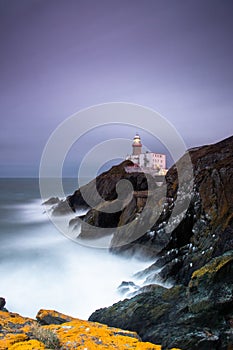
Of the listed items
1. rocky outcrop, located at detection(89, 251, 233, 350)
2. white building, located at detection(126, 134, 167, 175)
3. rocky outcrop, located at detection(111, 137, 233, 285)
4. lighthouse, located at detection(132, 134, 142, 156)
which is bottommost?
rocky outcrop, located at detection(89, 251, 233, 350)

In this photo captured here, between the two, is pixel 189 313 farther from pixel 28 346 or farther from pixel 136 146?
pixel 136 146

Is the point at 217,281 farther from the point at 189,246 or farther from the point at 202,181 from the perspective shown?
the point at 202,181

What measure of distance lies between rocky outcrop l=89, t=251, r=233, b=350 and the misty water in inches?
155

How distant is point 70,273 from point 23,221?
1892cm

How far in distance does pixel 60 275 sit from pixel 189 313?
997 centimetres

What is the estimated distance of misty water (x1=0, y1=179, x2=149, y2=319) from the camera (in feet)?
36.2

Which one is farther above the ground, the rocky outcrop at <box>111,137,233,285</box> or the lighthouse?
the lighthouse

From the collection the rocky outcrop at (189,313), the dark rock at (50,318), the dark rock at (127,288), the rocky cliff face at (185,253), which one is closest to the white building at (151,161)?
the rocky cliff face at (185,253)

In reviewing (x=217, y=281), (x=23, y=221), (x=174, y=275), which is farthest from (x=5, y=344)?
(x=23, y=221)

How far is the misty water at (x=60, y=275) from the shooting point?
36.2 ft

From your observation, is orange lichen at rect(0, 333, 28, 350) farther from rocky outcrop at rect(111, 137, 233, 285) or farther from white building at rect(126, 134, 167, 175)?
white building at rect(126, 134, 167, 175)

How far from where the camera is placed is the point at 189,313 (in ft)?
Answer: 19.8

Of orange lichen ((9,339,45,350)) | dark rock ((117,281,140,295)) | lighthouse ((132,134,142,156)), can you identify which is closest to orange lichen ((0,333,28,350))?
orange lichen ((9,339,45,350))

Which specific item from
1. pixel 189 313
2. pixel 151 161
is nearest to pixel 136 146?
pixel 151 161
